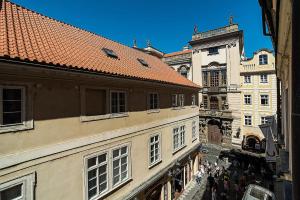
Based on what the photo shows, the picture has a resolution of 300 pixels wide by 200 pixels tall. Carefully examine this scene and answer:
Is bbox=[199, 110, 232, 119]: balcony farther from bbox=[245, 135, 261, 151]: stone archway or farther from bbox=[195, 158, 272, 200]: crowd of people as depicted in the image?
bbox=[195, 158, 272, 200]: crowd of people

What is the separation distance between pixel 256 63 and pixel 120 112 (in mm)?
26146

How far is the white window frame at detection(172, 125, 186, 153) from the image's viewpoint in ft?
51.8

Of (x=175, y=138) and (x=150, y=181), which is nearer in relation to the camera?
(x=150, y=181)

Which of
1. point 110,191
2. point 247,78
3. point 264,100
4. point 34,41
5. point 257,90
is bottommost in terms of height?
point 110,191

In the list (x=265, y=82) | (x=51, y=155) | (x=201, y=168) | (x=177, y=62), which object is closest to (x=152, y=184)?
(x=51, y=155)

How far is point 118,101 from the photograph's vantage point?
10.0 meters

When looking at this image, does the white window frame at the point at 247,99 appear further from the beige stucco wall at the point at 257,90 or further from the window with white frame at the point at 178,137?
the window with white frame at the point at 178,137

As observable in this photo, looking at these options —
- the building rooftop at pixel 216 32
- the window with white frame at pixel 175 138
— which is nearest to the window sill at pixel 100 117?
the window with white frame at pixel 175 138

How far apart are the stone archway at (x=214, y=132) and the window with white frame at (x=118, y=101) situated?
2503cm

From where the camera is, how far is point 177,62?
36969 millimetres

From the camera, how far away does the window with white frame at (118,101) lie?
31.8 ft

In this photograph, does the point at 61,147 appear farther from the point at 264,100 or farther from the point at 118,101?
the point at 264,100

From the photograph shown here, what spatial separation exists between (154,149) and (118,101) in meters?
4.70

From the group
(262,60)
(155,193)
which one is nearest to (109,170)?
(155,193)
